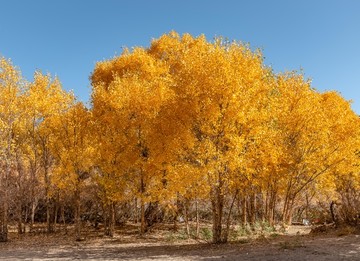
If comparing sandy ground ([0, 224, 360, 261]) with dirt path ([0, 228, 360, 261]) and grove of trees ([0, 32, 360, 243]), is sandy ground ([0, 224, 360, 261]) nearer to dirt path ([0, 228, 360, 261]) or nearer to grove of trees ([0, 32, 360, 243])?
dirt path ([0, 228, 360, 261])

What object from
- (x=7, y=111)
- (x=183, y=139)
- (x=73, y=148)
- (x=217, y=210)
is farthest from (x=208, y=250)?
(x=7, y=111)

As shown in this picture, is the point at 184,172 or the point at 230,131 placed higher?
the point at 230,131

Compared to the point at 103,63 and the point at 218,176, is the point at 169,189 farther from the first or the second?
the point at 103,63

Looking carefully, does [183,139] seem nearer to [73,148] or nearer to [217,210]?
[217,210]

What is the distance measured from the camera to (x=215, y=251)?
1497 centimetres

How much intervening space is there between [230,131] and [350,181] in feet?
37.2

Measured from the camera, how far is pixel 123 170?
21.3 m

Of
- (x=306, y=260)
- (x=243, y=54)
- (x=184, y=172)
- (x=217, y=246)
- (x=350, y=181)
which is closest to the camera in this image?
(x=306, y=260)

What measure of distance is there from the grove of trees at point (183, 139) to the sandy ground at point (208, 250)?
1.66 meters

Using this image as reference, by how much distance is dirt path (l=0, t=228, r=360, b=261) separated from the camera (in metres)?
13.0

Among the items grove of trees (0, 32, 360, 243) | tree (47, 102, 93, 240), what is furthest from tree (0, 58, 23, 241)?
tree (47, 102, 93, 240)

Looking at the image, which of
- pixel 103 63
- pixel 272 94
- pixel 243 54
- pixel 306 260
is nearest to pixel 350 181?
pixel 272 94

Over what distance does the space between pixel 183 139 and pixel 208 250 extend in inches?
182

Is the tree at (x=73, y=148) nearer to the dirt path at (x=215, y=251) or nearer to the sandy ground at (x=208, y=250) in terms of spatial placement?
the sandy ground at (x=208, y=250)
